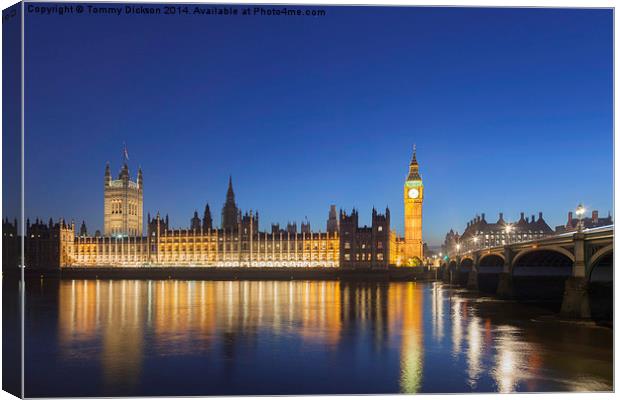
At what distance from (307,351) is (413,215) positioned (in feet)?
295

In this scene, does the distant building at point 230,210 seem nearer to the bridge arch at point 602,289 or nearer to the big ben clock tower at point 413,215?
the big ben clock tower at point 413,215

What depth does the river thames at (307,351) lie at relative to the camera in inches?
675

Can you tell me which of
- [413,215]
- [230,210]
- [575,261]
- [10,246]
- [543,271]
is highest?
[230,210]

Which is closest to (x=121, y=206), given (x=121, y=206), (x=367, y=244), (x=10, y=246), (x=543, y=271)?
(x=121, y=206)

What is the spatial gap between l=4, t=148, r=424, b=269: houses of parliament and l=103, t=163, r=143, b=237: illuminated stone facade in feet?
70.1

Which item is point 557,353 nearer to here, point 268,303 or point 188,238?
point 268,303

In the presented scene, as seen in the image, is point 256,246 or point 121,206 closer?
point 256,246

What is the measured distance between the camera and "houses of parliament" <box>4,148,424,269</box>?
3944 inches

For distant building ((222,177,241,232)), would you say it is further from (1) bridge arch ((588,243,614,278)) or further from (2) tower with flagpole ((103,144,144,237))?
(1) bridge arch ((588,243,614,278))

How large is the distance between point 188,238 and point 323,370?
95256 millimetres

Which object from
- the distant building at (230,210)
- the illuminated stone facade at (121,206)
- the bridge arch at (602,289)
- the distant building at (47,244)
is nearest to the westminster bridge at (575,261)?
the bridge arch at (602,289)

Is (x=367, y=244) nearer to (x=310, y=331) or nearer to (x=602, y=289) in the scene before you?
(x=602, y=289)

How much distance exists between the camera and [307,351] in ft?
74.1

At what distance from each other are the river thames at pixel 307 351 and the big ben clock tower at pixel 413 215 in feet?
232
